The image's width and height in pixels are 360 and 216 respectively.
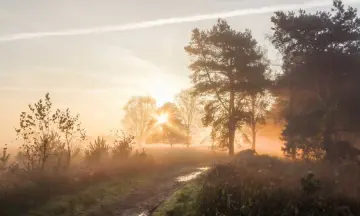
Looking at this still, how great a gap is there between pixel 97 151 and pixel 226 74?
17.6 m

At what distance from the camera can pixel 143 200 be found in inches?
711

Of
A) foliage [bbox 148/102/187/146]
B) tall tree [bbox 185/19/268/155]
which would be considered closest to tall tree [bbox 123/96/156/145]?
foliage [bbox 148/102/187/146]

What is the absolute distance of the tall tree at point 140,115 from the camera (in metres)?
79.8

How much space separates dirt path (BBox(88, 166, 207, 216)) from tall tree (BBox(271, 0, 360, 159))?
40.7ft

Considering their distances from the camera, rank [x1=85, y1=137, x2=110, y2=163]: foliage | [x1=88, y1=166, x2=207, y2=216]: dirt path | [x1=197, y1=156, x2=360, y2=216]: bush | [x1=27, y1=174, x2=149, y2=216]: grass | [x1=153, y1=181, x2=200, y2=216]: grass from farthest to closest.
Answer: [x1=85, y1=137, x2=110, y2=163]: foliage → [x1=88, y1=166, x2=207, y2=216]: dirt path → [x1=27, y1=174, x2=149, y2=216]: grass → [x1=153, y1=181, x2=200, y2=216]: grass → [x1=197, y1=156, x2=360, y2=216]: bush

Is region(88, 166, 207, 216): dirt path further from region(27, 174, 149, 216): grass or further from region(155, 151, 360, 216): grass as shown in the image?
region(155, 151, 360, 216): grass

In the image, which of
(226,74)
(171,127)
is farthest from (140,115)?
(226,74)

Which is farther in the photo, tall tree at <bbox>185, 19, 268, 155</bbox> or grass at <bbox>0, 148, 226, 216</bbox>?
tall tree at <bbox>185, 19, 268, 155</bbox>

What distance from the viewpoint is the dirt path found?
15.7m

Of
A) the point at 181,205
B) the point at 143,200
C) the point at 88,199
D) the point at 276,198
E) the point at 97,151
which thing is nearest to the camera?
the point at 276,198

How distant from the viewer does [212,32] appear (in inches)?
1469

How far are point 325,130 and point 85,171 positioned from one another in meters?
18.4

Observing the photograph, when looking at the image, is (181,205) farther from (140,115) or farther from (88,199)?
(140,115)

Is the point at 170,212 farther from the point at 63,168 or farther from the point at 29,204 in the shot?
the point at 63,168
